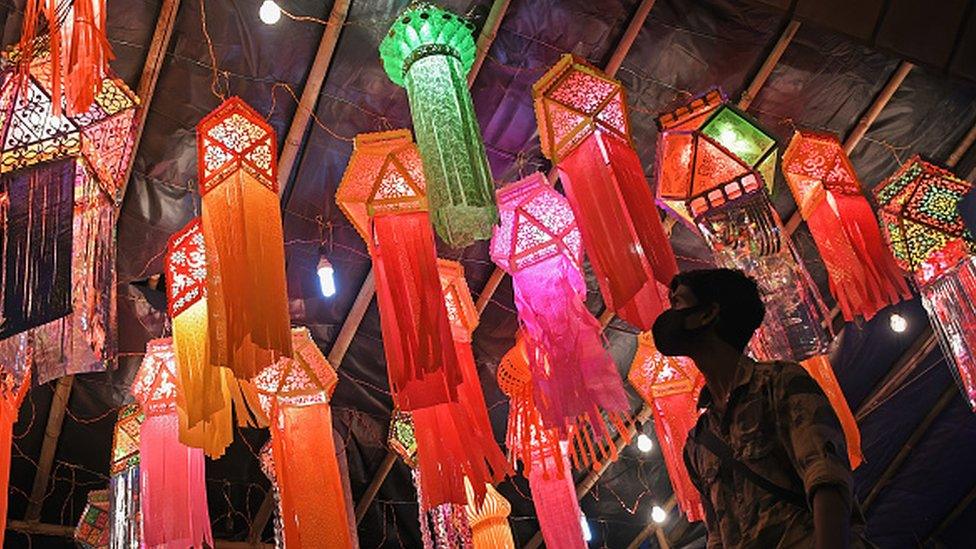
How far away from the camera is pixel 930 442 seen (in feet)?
22.6

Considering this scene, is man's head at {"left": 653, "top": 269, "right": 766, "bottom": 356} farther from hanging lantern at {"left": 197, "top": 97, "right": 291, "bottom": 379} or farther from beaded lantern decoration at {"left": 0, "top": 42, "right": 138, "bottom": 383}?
beaded lantern decoration at {"left": 0, "top": 42, "right": 138, "bottom": 383}

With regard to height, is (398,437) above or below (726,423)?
above

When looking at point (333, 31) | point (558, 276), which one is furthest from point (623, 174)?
point (333, 31)

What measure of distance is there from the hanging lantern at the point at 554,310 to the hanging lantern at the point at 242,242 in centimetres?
89

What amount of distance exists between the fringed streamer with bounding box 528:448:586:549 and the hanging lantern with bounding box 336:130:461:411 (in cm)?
133

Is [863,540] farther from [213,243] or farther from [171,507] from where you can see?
[171,507]

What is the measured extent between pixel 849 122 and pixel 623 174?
2.50m

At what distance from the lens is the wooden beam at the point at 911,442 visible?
6719mm

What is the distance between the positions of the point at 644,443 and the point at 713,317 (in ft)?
16.8

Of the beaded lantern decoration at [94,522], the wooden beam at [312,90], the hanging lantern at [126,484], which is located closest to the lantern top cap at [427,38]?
the wooden beam at [312,90]

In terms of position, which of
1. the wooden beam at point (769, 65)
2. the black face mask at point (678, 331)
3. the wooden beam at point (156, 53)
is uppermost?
the wooden beam at point (156, 53)

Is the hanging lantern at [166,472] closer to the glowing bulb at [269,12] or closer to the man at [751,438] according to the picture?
the glowing bulb at [269,12]

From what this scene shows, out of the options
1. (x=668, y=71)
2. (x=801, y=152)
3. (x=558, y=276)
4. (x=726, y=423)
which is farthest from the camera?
(x=668, y=71)

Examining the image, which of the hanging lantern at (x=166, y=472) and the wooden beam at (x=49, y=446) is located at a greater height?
the wooden beam at (x=49, y=446)
